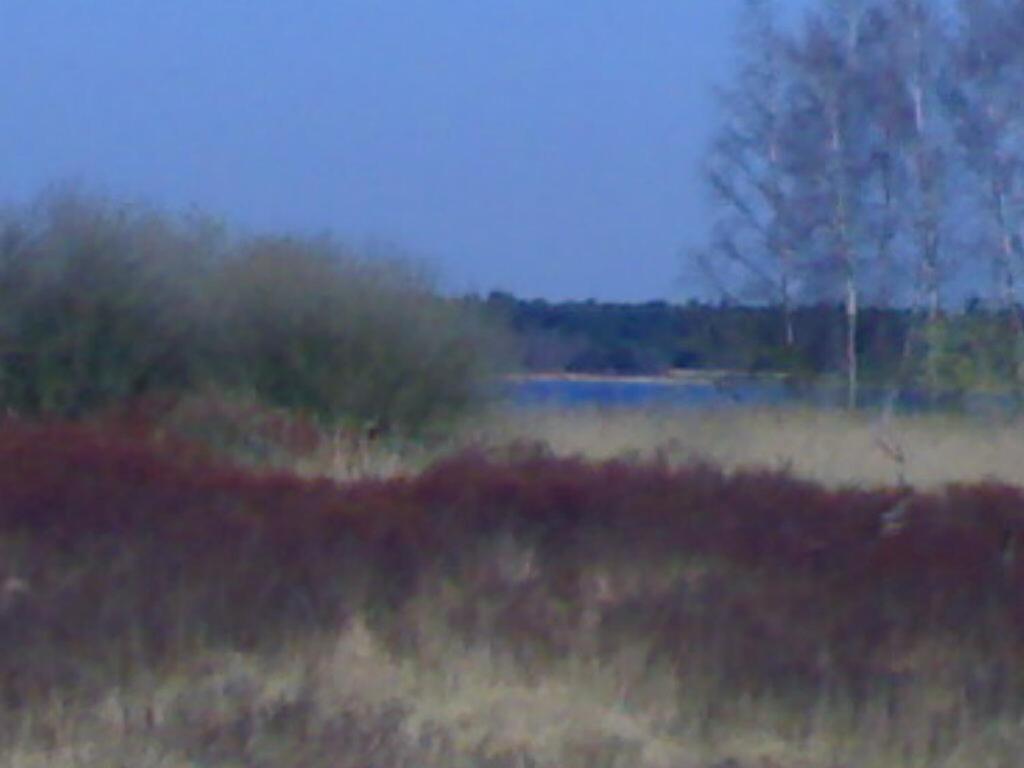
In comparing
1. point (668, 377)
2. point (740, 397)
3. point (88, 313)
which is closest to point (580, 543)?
point (88, 313)

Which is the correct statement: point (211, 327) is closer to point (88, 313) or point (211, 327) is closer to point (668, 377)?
point (88, 313)

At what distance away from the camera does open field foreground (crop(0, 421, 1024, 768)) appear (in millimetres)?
9750

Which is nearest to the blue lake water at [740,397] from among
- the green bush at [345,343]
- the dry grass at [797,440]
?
the dry grass at [797,440]

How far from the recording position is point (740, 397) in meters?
36.8

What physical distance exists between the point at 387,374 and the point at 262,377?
53.7 inches

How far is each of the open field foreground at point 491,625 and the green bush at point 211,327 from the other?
840 centimetres

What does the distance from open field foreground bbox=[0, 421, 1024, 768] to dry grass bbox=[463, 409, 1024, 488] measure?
24.0 ft

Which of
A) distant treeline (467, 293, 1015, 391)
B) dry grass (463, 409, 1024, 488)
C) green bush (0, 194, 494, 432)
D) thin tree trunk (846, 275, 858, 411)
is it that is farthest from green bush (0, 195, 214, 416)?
thin tree trunk (846, 275, 858, 411)

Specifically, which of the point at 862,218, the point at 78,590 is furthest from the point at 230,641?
the point at 862,218

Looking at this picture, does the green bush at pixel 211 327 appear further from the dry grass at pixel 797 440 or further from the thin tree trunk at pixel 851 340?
the thin tree trunk at pixel 851 340

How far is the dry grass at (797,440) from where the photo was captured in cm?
2450

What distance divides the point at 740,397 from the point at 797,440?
9.25 meters

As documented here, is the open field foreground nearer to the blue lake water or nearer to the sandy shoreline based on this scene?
the sandy shoreline

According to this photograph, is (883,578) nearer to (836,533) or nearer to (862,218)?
(836,533)
